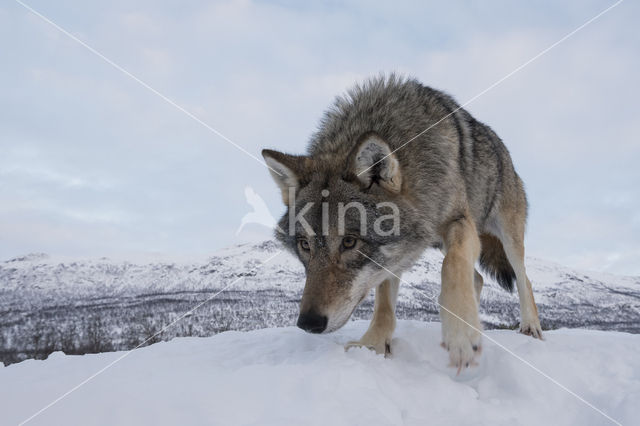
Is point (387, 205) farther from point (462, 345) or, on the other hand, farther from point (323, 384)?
point (323, 384)

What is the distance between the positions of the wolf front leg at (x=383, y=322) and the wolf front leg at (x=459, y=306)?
0.63 meters

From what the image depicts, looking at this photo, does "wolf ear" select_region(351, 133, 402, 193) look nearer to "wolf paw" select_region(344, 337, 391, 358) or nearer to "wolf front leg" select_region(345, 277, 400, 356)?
"wolf front leg" select_region(345, 277, 400, 356)

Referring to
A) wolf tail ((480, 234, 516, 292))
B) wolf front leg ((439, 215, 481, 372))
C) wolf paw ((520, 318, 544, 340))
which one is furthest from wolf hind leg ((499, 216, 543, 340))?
wolf front leg ((439, 215, 481, 372))

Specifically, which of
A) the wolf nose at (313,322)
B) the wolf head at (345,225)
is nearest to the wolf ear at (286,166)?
the wolf head at (345,225)

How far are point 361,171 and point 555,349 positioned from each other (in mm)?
2121

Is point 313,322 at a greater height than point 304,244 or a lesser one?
lesser

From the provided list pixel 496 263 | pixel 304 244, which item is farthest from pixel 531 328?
pixel 304 244

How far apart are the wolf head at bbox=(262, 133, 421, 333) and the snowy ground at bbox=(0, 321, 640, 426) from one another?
0.37m

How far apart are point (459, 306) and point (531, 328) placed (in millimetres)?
1892

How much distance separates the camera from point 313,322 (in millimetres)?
2707

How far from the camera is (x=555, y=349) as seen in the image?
3395mm

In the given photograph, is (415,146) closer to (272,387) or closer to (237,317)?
(272,387)

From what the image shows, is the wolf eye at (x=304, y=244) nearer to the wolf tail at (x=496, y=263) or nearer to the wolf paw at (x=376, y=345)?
the wolf paw at (x=376, y=345)

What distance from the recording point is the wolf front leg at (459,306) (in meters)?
2.79
